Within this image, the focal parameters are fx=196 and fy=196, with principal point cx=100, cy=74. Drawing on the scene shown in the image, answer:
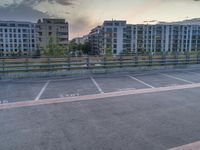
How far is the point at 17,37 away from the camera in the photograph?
86.2 metres

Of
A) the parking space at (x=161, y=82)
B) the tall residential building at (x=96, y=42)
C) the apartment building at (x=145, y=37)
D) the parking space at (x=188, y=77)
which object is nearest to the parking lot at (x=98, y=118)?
the parking space at (x=161, y=82)

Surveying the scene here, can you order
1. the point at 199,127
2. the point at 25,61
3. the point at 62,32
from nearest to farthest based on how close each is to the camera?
1. the point at 199,127
2. the point at 25,61
3. the point at 62,32

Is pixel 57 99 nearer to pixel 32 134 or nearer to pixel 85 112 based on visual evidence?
pixel 85 112

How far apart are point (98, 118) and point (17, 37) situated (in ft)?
296

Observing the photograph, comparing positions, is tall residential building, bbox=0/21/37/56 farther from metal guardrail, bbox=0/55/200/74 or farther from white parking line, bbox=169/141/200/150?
white parking line, bbox=169/141/200/150

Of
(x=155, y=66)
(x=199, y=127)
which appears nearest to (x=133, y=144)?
(x=199, y=127)

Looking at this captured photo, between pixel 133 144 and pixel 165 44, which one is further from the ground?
pixel 165 44

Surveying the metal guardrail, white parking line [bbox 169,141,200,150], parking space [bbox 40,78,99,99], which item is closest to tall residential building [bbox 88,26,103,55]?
the metal guardrail

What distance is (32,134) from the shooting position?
14.6 ft

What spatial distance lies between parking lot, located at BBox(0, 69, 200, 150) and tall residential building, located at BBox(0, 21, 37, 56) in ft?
272

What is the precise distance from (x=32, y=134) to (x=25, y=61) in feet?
29.2

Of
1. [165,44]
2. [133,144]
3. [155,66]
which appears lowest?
[133,144]

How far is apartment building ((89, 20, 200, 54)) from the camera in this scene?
88.9 meters

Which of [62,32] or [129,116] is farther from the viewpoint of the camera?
[62,32]
